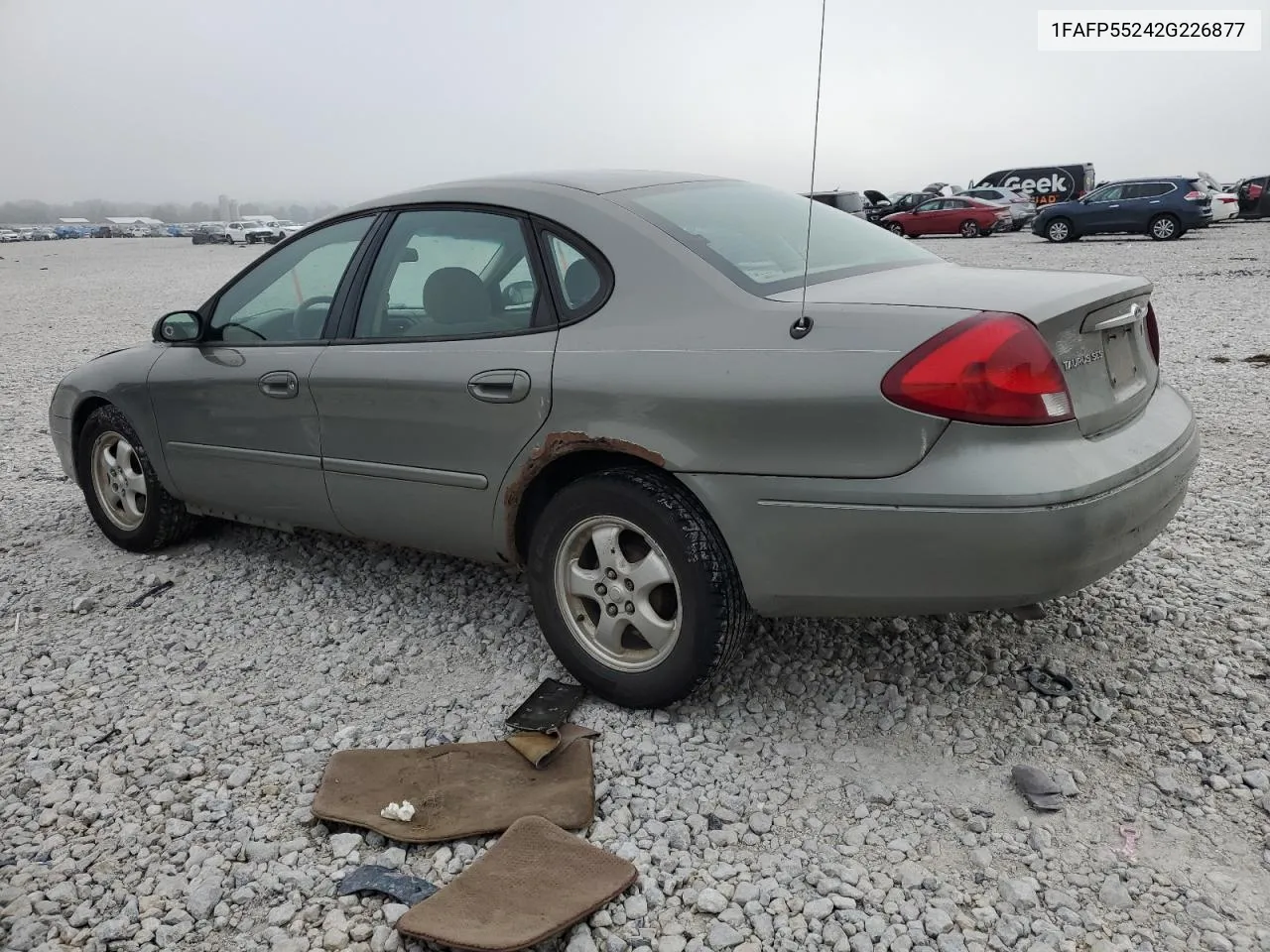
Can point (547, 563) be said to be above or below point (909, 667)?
above

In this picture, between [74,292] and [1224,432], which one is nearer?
[1224,432]

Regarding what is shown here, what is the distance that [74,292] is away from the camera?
22.0m

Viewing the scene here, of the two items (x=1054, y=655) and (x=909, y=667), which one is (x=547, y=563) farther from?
(x=1054, y=655)

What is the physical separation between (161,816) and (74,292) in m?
22.7

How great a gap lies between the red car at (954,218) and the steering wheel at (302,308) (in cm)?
2751

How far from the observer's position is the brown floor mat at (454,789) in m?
2.63

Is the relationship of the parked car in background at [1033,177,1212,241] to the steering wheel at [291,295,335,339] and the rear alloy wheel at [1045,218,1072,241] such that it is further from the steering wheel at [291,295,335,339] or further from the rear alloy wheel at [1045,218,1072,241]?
the steering wheel at [291,295,335,339]

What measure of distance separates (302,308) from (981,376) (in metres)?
2.60

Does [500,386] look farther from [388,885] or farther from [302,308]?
[388,885]

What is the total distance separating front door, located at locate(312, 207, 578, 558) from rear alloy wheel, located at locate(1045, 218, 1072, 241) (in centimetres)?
2423

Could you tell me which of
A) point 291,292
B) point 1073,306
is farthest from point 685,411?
point 291,292

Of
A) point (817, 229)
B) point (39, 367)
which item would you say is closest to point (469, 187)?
point (817, 229)

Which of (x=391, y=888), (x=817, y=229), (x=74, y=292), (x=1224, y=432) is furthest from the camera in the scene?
(x=74, y=292)

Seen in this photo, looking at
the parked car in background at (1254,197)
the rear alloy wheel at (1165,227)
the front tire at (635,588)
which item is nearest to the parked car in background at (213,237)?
the rear alloy wheel at (1165,227)
